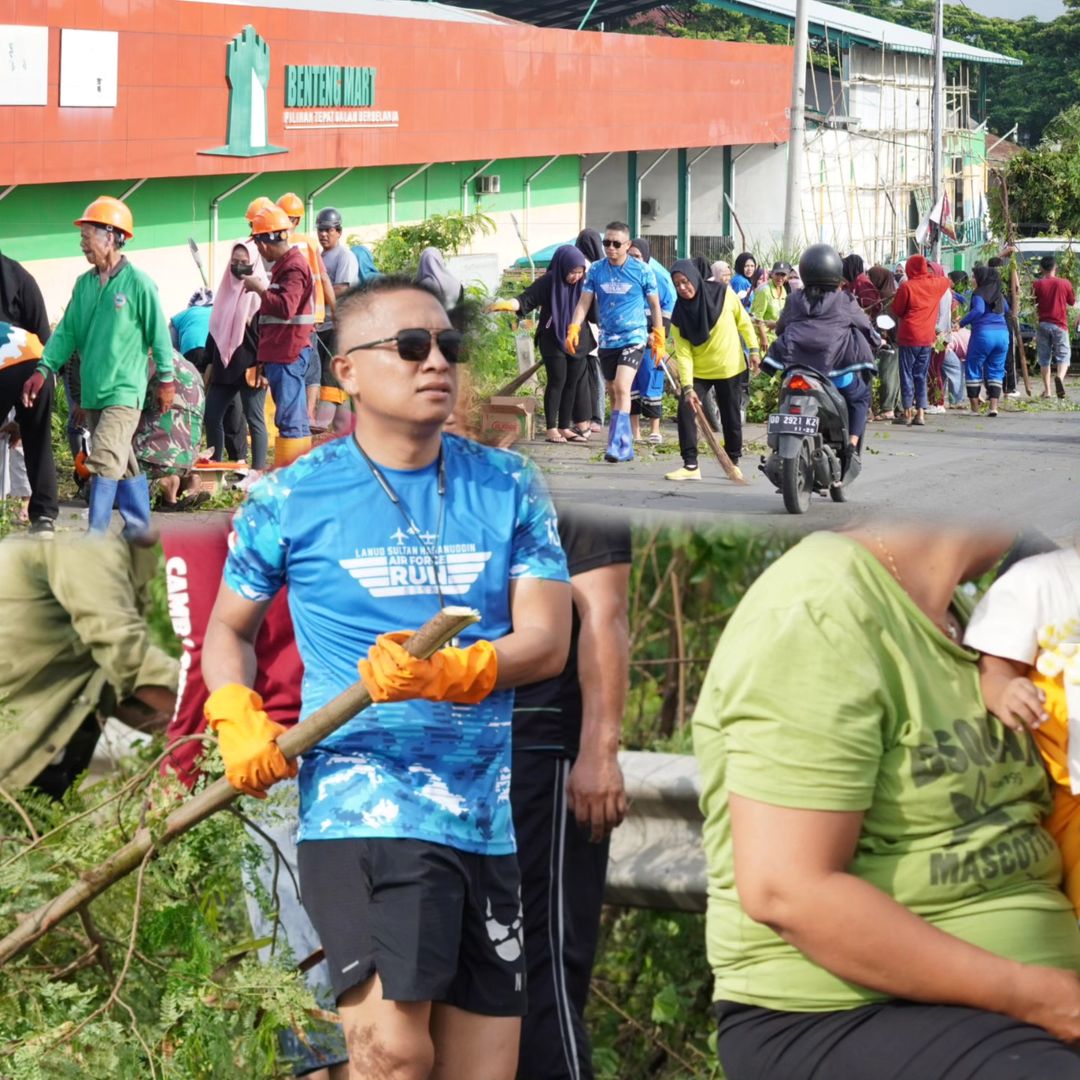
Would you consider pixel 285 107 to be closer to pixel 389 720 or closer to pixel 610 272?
pixel 610 272

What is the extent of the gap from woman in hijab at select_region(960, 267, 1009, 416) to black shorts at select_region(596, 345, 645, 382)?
3322 mm

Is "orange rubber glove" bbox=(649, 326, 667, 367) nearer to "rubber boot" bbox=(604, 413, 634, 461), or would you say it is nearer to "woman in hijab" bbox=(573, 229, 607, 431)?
"woman in hijab" bbox=(573, 229, 607, 431)

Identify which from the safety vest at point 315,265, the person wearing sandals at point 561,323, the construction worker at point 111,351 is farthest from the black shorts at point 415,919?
the person wearing sandals at point 561,323

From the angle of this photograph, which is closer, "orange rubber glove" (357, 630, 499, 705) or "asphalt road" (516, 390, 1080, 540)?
"orange rubber glove" (357, 630, 499, 705)

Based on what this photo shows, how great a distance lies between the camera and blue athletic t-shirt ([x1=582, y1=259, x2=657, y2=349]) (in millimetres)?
8555

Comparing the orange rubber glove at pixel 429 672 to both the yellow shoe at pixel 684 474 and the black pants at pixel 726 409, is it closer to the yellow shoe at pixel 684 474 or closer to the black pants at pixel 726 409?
the yellow shoe at pixel 684 474

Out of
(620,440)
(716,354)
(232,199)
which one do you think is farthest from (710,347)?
(232,199)

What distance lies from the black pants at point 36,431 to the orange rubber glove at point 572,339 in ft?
10.4

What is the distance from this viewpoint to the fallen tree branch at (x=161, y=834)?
5.80 feet

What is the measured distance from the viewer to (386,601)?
6.04 ft

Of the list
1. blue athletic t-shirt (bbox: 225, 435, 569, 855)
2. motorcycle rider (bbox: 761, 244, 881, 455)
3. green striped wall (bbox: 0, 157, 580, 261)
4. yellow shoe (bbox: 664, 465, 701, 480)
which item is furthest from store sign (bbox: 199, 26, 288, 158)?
blue athletic t-shirt (bbox: 225, 435, 569, 855)

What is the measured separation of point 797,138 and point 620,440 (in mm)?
1819

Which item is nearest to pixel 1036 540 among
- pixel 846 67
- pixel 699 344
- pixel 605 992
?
pixel 605 992

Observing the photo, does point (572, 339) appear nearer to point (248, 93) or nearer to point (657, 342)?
point (657, 342)
